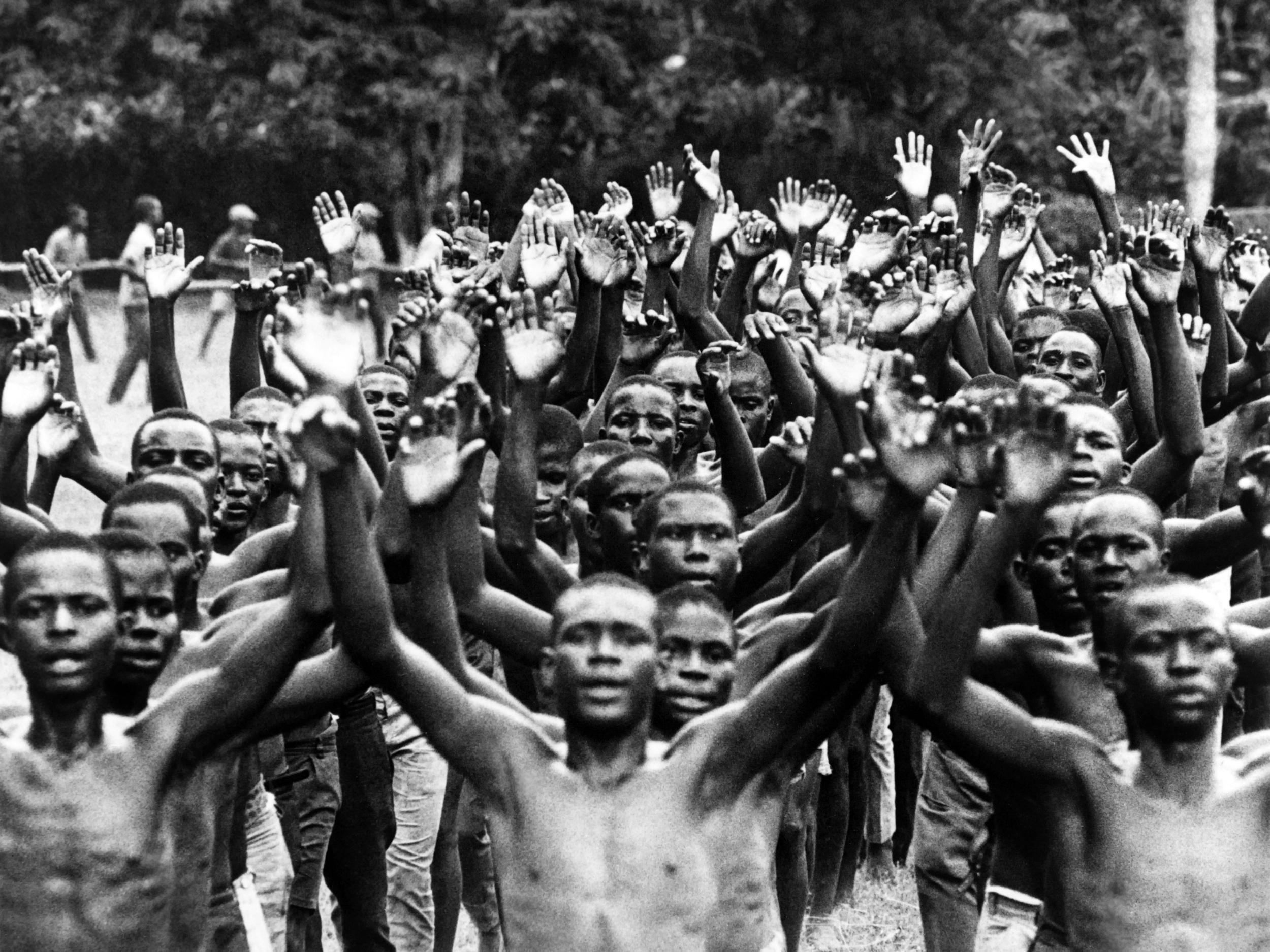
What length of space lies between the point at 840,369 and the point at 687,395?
10.1 feet

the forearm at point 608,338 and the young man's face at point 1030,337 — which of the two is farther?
the young man's face at point 1030,337

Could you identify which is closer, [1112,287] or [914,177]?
[1112,287]

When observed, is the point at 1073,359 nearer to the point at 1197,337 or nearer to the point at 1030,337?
the point at 1197,337

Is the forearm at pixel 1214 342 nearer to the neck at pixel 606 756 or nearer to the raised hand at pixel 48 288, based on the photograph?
the raised hand at pixel 48 288

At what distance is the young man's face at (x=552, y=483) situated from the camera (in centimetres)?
743

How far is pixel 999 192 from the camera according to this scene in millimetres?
9586

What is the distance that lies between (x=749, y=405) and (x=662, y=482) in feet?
6.78

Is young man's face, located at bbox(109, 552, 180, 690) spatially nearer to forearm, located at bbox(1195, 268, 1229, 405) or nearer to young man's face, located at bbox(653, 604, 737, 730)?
young man's face, located at bbox(653, 604, 737, 730)

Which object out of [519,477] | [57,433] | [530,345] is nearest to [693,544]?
[519,477]

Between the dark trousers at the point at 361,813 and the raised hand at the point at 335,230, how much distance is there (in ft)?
6.05

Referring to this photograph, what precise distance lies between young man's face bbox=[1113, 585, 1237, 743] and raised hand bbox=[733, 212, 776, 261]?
441 cm

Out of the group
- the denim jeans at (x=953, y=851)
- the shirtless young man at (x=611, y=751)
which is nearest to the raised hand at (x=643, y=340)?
the denim jeans at (x=953, y=851)

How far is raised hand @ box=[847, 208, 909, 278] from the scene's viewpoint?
689cm

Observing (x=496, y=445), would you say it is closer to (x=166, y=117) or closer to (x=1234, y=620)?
(x=1234, y=620)
